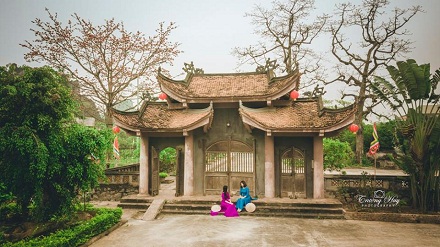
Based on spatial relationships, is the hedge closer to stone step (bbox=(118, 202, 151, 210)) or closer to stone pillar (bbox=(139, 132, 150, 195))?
stone step (bbox=(118, 202, 151, 210))

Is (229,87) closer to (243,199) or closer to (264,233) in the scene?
(243,199)

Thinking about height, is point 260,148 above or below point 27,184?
above

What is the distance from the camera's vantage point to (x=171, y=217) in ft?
36.4

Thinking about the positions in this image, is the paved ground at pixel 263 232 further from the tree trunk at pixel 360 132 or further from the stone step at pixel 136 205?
the tree trunk at pixel 360 132

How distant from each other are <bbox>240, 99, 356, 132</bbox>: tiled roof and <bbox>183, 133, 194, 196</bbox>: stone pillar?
2.66 metres

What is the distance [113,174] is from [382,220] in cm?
1120

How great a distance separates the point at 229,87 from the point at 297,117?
3.48 meters

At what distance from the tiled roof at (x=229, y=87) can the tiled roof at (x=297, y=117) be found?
2.65 feet

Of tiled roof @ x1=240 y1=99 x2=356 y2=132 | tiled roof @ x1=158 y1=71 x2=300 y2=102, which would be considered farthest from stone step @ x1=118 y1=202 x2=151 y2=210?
tiled roof @ x1=240 y1=99 x2=356 y2=132

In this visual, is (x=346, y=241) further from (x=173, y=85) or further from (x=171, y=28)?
(x=171, y=28)

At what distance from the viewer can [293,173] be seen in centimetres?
1267

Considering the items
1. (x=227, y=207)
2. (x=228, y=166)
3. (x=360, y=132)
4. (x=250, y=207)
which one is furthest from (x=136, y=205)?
(x=360, y=132)

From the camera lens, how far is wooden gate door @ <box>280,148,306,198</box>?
12.6 m

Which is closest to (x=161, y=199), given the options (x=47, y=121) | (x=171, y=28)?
(x=47, y=121)
